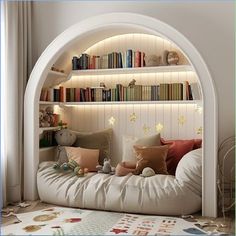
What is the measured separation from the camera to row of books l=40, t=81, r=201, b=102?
401 centimetres

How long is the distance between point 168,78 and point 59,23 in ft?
5.00

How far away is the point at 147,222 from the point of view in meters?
3.05

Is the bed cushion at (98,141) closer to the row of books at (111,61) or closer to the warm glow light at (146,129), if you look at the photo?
the warm glow light at (146,129)

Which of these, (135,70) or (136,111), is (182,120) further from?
(135,70)

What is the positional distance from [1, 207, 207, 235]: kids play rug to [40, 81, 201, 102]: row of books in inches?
57.5

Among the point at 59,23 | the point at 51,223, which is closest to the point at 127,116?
the point at 59,23

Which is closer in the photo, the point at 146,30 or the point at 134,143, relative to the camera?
the point at 146,30

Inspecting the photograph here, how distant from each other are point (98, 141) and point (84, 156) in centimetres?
38

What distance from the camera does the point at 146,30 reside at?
354cm

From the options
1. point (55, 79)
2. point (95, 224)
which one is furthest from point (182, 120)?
point (95, 224)

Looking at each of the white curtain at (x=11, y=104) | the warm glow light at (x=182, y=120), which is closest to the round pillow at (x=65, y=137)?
the white curtain at (x=11, y=104)

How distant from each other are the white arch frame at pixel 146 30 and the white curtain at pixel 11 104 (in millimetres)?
80

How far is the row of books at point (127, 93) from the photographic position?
4012 millimetres

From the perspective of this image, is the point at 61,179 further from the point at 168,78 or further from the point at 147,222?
the point at 168,78
